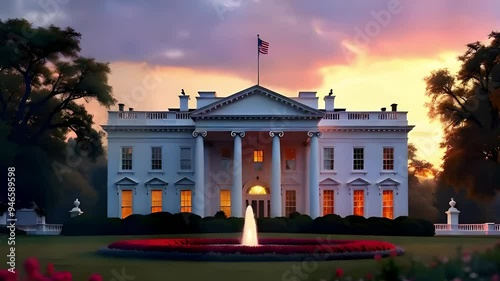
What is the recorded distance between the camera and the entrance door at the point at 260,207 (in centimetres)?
5978

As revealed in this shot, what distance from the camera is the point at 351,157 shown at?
59500mm

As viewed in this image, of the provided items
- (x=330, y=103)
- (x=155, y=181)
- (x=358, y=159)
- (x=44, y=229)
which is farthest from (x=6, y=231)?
(x=358, y=159)

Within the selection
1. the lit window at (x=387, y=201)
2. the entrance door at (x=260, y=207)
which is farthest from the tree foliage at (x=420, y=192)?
the entrance door at (x=260, y=207)

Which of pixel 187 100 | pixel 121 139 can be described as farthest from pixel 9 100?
pixel 187 100

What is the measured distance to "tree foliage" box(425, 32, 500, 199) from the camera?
52.8 metres

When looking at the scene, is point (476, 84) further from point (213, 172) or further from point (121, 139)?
point (121, 139)

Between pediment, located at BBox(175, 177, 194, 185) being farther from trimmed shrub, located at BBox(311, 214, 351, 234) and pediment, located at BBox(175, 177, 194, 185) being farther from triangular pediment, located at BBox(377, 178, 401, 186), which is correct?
triangular pediment, located at BBox(377, 178, 401, 186)

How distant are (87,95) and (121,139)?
23.3ft

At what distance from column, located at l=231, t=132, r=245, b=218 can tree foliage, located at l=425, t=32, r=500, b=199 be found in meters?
14.4

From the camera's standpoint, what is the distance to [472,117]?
5559 cm

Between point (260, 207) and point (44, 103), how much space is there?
17969 mm

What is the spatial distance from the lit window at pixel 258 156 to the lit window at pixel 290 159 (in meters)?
1.89

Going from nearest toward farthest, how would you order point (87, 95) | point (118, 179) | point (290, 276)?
point (290, 276), point (87, 95), point (118, 179)

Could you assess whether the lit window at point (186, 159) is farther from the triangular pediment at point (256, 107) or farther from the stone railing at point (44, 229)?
the stone railing at point (44, 229)
